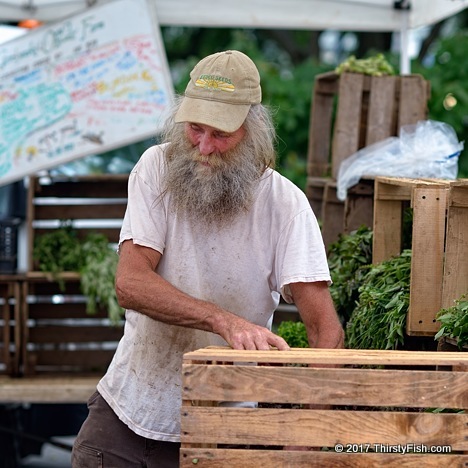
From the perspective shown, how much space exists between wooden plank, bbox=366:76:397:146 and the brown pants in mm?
2689

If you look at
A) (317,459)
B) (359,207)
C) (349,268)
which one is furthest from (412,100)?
(317,459)

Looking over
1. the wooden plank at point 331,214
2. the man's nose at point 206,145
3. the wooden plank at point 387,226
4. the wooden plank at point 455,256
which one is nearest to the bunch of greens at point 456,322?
the wooden plank at point 455,256

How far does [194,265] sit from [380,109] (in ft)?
8.39

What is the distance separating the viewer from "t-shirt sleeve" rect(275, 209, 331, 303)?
318 centimetres

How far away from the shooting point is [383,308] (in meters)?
3.72

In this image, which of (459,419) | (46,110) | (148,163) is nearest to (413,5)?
(46,110)

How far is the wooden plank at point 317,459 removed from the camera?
8.16 feet

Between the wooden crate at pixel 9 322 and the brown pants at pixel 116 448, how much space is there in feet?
10.7

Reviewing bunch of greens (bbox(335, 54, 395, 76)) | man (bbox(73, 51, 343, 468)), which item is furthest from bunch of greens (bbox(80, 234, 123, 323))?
man (bbox(73, 51, 343, 468))

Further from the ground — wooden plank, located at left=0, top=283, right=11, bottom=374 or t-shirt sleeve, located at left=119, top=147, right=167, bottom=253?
t-shirt sleeve, located at left=119, top=147, right=167, bottom=253

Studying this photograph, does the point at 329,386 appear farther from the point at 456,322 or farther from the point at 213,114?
the point at 213,114

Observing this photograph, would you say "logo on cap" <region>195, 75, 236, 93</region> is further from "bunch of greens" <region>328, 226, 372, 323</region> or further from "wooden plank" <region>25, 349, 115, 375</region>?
"wooden plank" <region>25, 349, 115, 375</region>

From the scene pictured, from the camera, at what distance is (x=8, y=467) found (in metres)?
6.60

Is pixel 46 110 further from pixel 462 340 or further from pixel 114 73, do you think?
pixel 462 340
